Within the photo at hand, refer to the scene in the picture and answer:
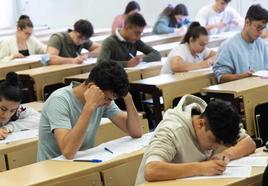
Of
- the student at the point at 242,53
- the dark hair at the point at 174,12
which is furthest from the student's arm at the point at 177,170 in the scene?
the dark hair at the point at 174,12

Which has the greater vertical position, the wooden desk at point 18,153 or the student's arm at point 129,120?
the student's arm at point 129,120

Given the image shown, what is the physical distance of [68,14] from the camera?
11.4m

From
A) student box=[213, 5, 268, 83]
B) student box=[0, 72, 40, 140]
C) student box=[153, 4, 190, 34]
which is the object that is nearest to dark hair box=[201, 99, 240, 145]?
student box=[0, 72, 40, 140]

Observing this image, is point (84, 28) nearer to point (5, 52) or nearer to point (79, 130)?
point (5, 52)

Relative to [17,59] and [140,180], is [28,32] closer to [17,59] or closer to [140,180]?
[17,59]

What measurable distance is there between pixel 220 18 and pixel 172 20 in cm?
83

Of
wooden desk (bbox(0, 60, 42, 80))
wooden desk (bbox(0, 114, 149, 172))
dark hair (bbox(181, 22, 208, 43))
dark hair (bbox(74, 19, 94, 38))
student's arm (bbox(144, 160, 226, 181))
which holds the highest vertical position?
dark hair (bbox(74, 19, 94, 38))

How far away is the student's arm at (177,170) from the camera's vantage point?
7.07 ft

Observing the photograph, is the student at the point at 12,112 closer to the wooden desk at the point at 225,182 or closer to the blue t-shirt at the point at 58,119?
the blue t-shirt at the point at 58,119

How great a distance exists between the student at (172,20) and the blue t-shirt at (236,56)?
12.2ft

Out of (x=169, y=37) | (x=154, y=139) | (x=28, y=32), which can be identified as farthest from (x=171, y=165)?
(x=169, y=37)

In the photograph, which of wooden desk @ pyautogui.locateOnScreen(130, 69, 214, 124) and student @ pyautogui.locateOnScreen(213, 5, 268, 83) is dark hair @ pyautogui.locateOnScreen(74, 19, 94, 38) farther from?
student @ pyautogui.locateOnScreen(213, 5, 268, 83)

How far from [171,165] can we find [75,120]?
78 centimetres

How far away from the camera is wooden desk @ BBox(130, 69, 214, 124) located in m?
4.22
